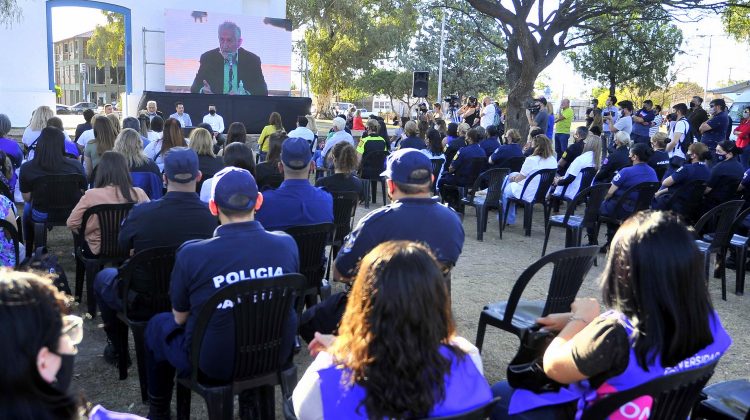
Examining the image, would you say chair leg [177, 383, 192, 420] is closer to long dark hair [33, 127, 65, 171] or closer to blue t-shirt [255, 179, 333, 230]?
blue t-shirt [255, 179, 333, 230]

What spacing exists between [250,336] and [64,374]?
1.24 m

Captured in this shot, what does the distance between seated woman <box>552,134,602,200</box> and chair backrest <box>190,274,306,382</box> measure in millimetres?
5703

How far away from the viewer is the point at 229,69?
2089 centimetres

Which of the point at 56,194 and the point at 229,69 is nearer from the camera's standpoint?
the point at 56,194

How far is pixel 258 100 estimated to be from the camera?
1977 centimetres

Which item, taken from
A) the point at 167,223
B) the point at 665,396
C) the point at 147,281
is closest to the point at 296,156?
the point at 167,223

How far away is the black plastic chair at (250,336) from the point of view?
2.49 m

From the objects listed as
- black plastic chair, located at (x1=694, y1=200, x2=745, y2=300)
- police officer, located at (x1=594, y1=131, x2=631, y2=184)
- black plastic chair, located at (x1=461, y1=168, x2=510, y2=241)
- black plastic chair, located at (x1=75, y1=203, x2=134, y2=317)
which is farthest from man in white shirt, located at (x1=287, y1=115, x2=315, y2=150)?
black plastic chair, located at (x1=694, y1=200, x2=745, y2=300)

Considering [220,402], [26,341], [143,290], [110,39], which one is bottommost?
[220,402]

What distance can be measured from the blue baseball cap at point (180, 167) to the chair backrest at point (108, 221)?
0.89m


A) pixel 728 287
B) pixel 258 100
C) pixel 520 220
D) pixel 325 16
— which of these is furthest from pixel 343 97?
pixel 728 287

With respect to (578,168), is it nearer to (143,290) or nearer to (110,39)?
(143,290)

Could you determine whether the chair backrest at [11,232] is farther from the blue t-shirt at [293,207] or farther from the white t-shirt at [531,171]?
the white t-shirt at [531,171]

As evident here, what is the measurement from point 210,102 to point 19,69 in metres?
5.51
